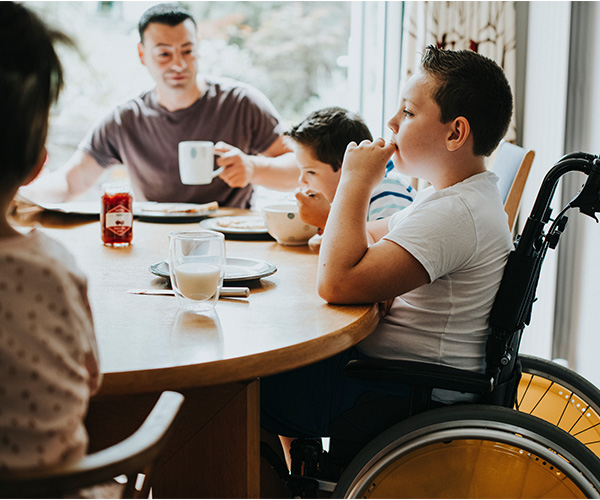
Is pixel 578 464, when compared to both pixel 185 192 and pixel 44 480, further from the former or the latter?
pixel 185 192

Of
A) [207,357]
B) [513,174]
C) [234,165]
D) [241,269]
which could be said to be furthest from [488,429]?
[234,165]

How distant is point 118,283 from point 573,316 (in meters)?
2.10

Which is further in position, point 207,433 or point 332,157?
point 332,157

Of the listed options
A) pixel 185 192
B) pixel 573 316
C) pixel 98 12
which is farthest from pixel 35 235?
pixel 98 12

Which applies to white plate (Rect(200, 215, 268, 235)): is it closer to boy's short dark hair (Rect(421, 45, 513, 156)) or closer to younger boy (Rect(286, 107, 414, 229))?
younger boy (Rect(286, 107, 414, 229))

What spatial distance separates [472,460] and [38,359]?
2.36 ft

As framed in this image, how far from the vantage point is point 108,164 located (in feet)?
8.84

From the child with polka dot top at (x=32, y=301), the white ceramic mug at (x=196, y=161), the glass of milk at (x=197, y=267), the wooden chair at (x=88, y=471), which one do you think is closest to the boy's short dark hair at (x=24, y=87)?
the child with polka dot top at (x=32, y=301)

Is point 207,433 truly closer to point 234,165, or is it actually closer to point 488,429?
point 488,429

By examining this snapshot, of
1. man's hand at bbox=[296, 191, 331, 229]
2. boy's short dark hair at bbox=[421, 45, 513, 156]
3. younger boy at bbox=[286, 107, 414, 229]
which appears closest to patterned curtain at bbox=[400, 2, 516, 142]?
younger boy at bbox=[286, 107, 414, 229]

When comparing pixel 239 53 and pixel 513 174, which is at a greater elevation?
pixel 239 53

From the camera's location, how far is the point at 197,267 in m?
1.08

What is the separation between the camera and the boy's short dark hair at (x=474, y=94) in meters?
1.21

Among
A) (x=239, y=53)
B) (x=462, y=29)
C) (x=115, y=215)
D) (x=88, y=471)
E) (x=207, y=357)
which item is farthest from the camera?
(x=239, y=53)
